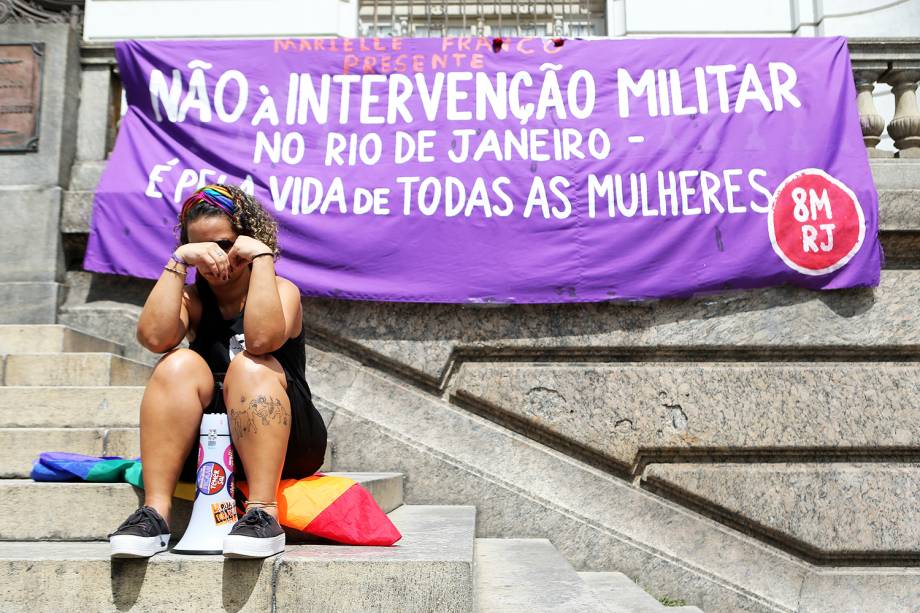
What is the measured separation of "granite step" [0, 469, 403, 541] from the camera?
9.51ft

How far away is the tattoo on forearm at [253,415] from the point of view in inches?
98.0

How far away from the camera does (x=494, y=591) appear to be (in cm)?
281

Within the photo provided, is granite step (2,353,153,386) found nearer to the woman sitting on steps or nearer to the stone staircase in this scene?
the stone staircase

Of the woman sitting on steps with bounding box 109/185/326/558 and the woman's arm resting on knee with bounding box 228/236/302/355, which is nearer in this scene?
the woman sitting on steps with bounding box 109/185/326/558

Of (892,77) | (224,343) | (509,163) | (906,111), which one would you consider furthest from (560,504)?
(892,77)

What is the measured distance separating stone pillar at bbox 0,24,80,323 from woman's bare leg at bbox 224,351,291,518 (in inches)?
110

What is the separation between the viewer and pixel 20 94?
4.96 meters

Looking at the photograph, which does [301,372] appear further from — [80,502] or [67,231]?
[67,231]

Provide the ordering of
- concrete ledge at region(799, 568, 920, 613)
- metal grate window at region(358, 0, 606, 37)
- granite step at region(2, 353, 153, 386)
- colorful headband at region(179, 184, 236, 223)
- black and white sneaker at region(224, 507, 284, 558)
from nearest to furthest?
black and white sneaker at region(224, 507, 284, 558)
colorful headband at region(179, 184, 236, 223)
granite step at region(2, 353, 153, 386)
concrete ledge at region(799, 568, 920, 613)
metal grate window at region(358, 0, 606, 37)

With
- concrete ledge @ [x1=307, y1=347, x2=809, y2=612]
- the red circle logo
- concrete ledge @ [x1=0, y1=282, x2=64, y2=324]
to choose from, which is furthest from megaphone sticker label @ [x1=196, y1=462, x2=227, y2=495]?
the red circle logo

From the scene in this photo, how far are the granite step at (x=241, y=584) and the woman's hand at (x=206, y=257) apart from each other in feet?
3.15

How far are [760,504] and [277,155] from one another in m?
3.44

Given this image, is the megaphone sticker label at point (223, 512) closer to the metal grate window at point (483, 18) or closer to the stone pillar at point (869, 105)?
the stone pillar at point (869, 105)

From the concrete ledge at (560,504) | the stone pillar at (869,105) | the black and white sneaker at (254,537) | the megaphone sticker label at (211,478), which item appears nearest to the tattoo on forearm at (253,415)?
the megaphone sticker label at (211,478)
